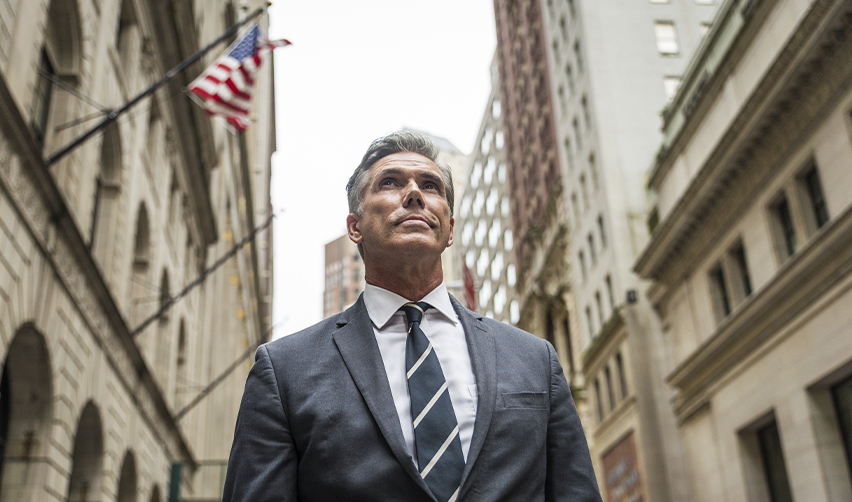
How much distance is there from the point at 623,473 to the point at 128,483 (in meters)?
25.1

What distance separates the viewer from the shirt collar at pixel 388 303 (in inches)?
129

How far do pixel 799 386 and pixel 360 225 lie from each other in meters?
21.0

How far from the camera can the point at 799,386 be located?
21422 millimetres

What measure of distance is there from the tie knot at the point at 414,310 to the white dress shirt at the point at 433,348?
3 centimetres

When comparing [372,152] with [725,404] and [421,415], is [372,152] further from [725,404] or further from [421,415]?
[725,404]

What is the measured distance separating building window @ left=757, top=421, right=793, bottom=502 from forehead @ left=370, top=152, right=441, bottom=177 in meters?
23.7

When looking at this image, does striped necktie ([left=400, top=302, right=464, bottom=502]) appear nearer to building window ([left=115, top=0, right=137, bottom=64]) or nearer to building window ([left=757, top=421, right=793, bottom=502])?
building window ([left=115, top=0, right=137, bottom=64])

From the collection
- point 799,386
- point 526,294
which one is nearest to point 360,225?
point 799,386

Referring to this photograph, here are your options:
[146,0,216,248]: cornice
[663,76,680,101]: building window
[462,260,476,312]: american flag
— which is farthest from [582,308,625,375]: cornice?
[146,0,216,248]: cornice

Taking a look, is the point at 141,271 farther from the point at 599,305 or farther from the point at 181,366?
the point at 599,305

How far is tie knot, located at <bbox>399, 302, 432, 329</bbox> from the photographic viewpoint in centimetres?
321

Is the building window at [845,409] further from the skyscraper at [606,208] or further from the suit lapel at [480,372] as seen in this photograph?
the suit lapel at [480,372]

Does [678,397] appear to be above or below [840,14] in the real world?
below

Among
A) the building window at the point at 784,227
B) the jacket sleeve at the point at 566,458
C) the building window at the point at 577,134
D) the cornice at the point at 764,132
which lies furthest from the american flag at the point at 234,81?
the building window at the point at 577,134
